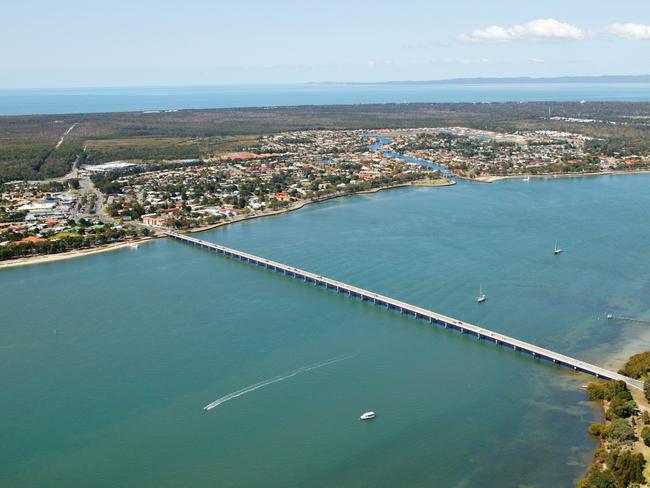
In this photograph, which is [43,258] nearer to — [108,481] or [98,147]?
[108,481]

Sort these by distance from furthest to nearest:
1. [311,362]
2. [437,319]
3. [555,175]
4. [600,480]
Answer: [555,175] < [437,319] < [311,362] < [600,480]

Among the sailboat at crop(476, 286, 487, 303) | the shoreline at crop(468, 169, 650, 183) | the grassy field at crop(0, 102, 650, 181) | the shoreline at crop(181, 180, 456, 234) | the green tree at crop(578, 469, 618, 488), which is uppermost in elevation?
the grassy field at crop(0, 102, 650, 181)

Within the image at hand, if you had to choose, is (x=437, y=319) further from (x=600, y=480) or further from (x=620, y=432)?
(x=600, y=480)

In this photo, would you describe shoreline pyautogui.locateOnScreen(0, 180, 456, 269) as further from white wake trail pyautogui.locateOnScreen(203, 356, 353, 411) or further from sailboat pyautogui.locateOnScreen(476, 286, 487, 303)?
sailboat pyautogui.locateOnScreen(476, 286, 487, 303)

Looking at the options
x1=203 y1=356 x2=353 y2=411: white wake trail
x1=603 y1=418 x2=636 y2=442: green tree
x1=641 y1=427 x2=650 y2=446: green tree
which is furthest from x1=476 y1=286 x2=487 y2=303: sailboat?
x1=641 y1=427 x2=650 y2=446: green tree

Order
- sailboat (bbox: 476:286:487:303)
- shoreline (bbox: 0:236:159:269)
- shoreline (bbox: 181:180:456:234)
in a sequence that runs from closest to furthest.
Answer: sailboat (bbox: 476:286:487:303)
shoreline (bbox: 0:236:159:269)
shoreline (bbox: 181:180:456:234)

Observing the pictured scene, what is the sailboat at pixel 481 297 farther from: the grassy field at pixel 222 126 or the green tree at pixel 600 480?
the grassy field at pixel 222 126

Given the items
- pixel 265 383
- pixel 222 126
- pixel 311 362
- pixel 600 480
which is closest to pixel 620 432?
pixel 600 480

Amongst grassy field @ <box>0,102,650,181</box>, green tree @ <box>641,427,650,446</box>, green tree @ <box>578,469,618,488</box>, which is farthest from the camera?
grassy field @ <box>0,102,650,181</box>
